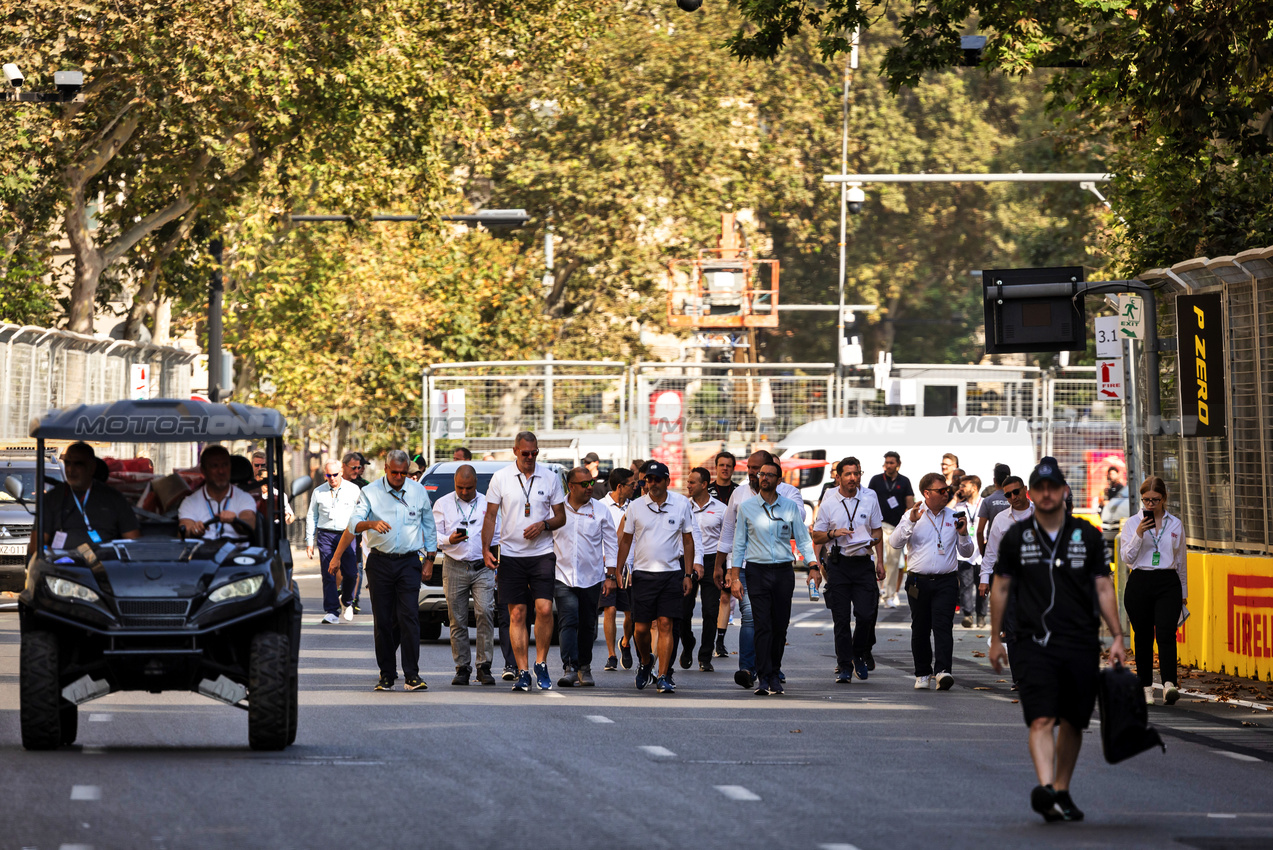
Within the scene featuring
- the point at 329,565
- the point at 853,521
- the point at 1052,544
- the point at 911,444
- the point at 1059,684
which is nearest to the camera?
the point at 1059,684

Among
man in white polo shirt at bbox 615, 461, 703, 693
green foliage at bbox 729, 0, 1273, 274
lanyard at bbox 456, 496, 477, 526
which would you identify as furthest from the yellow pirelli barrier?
lanyard at bbox 456, 496, 477, 526

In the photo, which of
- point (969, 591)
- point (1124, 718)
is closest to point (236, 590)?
point (1124, 718)

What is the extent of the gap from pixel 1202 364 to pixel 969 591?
5788 millimetres

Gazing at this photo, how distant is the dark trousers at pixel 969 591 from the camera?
2262cm

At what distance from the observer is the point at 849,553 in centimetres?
1694

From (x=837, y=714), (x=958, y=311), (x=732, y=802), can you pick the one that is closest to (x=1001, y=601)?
(x=732, y=802)

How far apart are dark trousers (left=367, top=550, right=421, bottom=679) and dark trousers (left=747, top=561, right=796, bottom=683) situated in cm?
255

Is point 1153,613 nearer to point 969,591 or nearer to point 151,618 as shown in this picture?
point 151,618

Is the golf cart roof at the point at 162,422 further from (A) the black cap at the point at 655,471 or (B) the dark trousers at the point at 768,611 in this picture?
(B) the dark trousers at the point at 768,611

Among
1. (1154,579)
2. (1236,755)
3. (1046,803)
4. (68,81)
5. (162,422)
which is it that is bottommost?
(1236,755)

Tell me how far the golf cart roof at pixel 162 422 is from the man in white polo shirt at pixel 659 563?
4368mm

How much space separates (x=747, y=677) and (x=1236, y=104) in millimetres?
7208

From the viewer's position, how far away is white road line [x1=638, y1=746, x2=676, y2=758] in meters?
12.0

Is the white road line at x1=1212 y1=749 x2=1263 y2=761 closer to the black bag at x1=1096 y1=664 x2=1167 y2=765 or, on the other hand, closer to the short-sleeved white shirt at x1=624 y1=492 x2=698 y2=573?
the black bag at x1=1096 y1=664 x2=1167 y2=765
